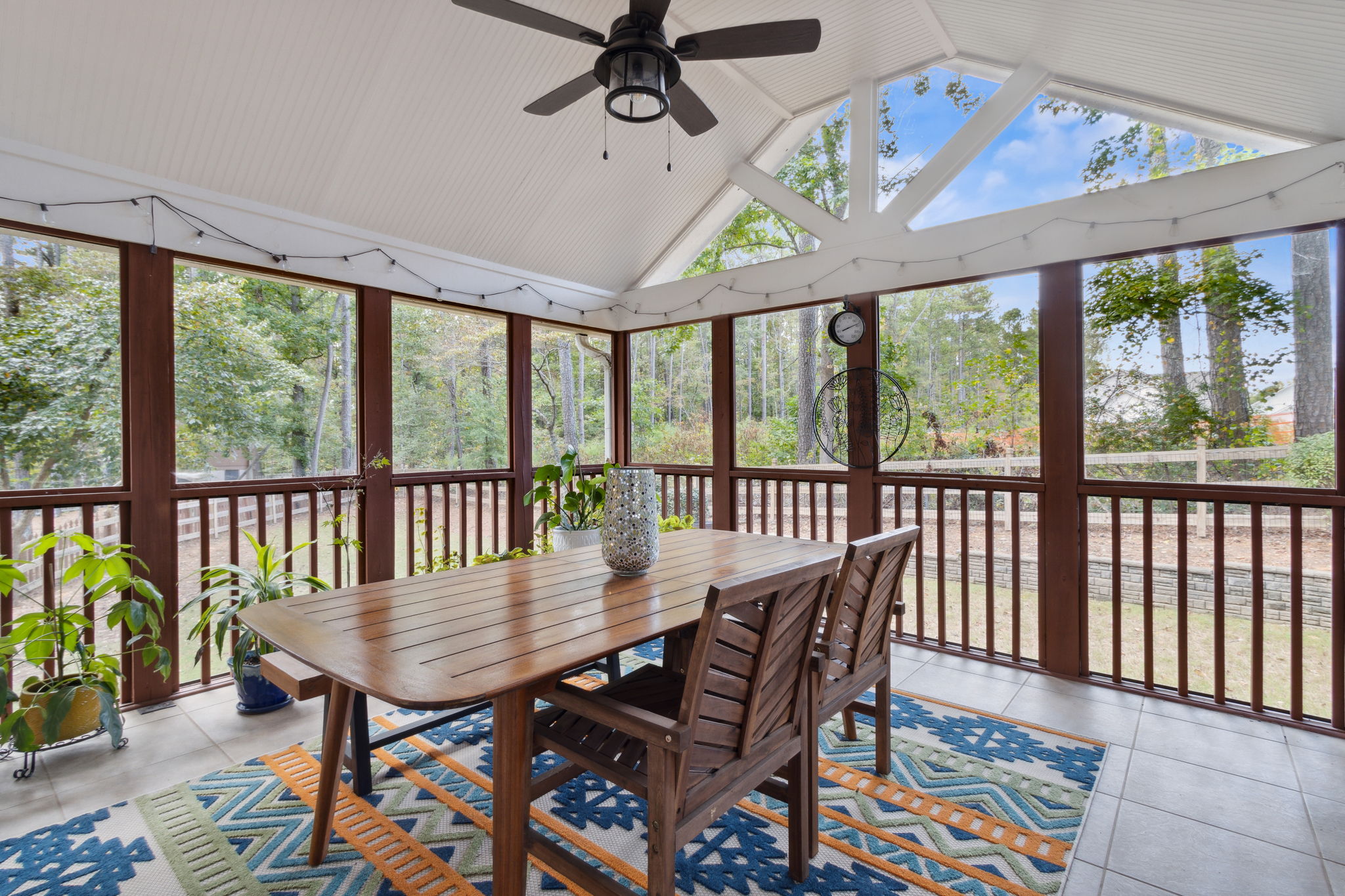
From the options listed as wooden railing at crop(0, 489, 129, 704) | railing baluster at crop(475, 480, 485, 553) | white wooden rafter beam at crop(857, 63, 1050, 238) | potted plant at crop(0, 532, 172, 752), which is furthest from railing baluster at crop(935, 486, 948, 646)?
wooden railing at crop(0, 489, 129, 704)

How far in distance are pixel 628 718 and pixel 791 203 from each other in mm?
3900

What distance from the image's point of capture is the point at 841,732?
2748mm

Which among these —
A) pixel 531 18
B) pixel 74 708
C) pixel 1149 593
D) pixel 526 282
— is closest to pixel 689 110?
pixel 531 18

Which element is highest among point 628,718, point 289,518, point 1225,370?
point 1225,370

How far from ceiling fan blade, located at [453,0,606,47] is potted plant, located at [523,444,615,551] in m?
2.90

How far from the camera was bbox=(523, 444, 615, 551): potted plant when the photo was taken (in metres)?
4.47

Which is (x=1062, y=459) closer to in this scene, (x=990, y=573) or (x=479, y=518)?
(x=990, y=573)

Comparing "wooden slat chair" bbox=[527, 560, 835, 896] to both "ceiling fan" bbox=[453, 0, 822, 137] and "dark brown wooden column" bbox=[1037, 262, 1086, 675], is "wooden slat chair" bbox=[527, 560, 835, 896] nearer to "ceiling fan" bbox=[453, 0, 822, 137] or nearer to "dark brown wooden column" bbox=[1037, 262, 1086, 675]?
"ceiling fan" bbox=[453, 0, 822, 137]

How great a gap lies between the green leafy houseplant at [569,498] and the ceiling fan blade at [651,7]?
3.04 meters

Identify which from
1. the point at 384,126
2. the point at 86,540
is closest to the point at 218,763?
the point at 86,540

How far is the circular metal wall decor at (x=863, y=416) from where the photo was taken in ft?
12.8

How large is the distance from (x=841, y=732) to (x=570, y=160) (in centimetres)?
380

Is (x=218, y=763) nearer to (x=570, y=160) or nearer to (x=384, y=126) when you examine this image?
(x=384, y=126)

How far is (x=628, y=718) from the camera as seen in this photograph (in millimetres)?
1427
